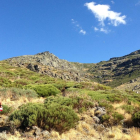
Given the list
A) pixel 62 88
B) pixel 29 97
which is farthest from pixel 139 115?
pixel 62 88

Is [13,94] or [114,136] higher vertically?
[13,94]

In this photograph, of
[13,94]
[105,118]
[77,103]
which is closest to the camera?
[105,118]

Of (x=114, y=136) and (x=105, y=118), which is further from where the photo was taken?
(x=105, y=118)

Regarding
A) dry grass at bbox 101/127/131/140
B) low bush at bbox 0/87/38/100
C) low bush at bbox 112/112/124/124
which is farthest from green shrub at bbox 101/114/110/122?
low bush at bbox 0/87/38/100

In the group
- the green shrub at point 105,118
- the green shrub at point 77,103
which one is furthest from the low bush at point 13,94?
the green shrub at point 105,118

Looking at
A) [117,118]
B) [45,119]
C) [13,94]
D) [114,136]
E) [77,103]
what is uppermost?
[13,94]

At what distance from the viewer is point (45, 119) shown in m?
6.56

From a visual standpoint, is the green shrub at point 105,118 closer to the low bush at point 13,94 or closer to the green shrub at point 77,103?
the green shrub at point 77,103

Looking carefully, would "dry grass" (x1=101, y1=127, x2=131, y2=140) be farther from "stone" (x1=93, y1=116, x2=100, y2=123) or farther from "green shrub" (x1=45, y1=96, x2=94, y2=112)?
"green shrub" (x1=45, y1=96, x2=94, y2=112)

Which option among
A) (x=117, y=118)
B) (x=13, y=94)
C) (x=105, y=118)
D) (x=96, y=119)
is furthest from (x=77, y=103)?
(x=13, y=94)

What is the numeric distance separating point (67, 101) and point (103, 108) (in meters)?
2.16

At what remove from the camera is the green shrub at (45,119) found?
641 centimetres

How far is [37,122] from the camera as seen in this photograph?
6551mm

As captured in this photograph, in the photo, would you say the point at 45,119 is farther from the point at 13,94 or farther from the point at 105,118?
the point at 13,94
